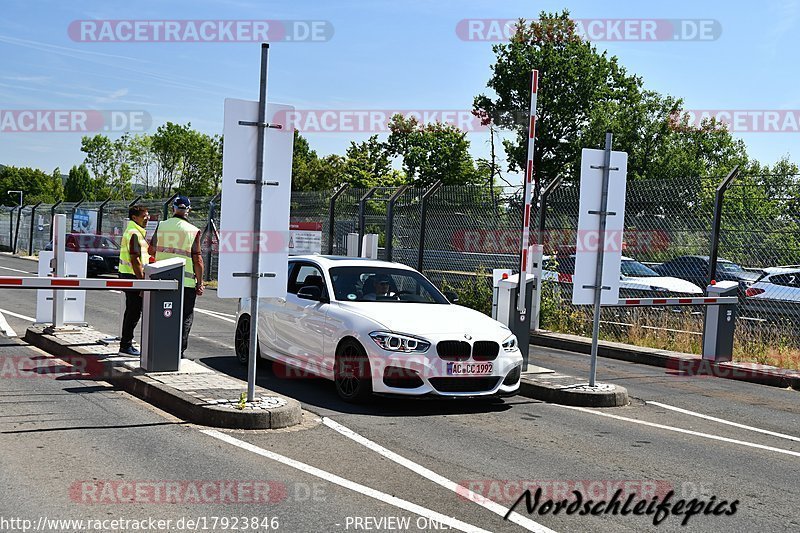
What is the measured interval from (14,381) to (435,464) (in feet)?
17.0

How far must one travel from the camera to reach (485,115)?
5875 cm

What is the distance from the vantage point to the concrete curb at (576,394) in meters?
9.51

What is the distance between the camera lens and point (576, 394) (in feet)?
31.3

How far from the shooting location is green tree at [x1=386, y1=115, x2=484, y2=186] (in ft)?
230

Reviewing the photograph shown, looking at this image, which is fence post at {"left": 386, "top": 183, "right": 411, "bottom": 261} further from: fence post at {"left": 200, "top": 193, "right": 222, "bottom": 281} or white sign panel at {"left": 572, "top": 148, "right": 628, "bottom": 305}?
white sign panel at {"left": 572, "top": 148, "right": 628, "bottom": 305}

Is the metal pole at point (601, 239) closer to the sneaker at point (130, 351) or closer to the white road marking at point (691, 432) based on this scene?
the white road marking at point (691, 432)

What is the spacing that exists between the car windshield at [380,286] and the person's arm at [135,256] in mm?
2329

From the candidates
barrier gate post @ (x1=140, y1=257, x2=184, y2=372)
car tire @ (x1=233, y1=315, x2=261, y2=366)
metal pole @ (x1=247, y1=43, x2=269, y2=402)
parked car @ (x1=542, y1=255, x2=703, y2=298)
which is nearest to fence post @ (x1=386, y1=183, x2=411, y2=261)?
parked car @ (x1=542, y1=255, x2=703, y2=298)

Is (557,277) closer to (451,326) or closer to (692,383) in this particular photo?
(692,383)

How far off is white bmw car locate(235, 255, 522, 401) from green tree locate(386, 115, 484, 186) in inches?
2329

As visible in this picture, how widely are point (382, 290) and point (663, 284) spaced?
9.32 metres

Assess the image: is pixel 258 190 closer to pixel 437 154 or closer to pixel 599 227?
pixel 599 227

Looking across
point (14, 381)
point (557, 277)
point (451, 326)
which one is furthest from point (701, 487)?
point (557, 277)

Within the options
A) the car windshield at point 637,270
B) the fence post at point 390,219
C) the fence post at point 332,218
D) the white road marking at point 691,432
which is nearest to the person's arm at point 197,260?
the white road marking at point 691,432
